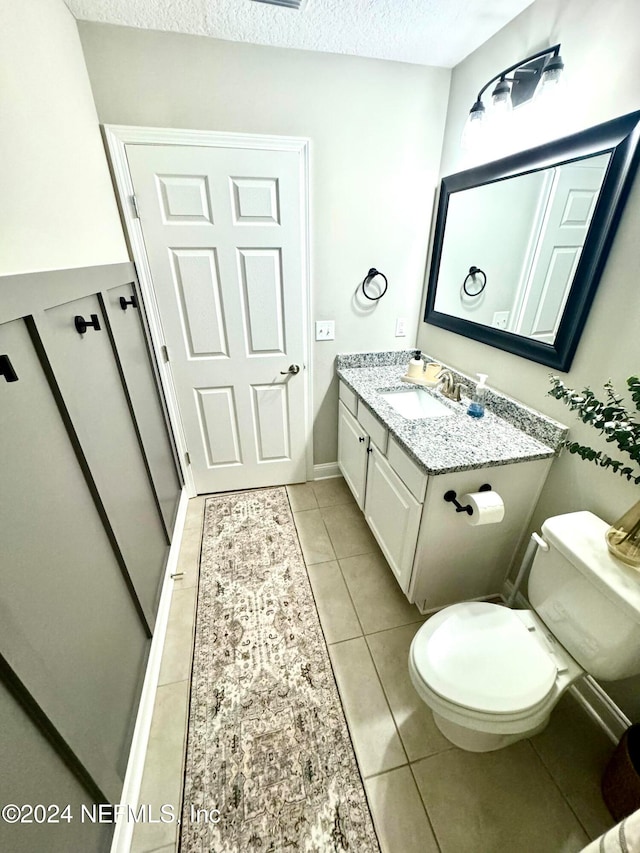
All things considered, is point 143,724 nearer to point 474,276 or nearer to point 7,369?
point 7,369

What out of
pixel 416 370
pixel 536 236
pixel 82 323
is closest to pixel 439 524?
pixel 416 370

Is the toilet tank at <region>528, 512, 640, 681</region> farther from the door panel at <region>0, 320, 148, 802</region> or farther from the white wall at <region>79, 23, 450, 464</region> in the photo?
the white wall at <region>79, 23, 450, 464</region>

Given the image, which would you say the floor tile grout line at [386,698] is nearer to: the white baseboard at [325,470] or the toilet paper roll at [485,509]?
the toilet paper roll at [485,509]

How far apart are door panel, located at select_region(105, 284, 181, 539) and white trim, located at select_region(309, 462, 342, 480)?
945mm

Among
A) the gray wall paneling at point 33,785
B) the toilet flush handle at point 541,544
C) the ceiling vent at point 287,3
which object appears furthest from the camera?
the ceiling vent at point 287,3

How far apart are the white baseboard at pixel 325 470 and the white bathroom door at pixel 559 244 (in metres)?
1.49

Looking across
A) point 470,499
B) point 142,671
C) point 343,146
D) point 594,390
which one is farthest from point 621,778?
point 343,146

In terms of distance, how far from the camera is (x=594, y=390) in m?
1.18

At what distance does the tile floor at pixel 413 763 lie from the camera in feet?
3.26

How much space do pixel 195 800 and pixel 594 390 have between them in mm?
1867

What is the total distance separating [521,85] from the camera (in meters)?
1.27

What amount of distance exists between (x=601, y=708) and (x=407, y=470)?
42.6 inches

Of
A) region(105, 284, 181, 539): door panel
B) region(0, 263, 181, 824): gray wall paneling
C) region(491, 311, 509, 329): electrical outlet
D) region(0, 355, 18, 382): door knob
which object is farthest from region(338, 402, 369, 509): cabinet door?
region(0, 355, 18, 382): door knob

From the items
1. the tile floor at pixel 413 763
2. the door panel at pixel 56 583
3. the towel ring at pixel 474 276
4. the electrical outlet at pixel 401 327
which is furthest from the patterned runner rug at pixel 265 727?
the towel ring at pixel 474 276
